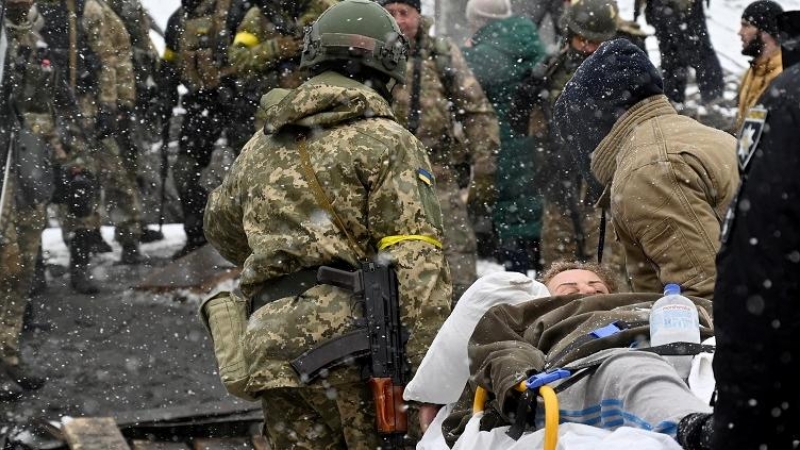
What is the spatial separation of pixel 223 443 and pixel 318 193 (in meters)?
2.63

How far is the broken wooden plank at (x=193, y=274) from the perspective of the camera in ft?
35.4

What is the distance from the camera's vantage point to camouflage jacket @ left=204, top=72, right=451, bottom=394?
520 cm

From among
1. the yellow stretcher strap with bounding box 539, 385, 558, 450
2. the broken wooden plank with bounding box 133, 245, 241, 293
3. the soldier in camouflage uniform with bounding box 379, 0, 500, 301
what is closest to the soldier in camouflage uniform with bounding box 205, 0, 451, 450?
the yellow stretcher strap with bounding box 539, 385, 558, 450

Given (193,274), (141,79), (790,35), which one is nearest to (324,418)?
(790,35)

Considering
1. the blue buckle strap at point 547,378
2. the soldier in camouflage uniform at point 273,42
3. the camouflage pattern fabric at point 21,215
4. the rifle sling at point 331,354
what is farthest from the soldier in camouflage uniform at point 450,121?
the blue buckle strap at point 547,378

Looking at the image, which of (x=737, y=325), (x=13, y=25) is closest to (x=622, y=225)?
(x=737, y=325)

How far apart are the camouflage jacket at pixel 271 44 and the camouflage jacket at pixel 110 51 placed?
1902mm

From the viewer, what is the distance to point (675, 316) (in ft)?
12.5

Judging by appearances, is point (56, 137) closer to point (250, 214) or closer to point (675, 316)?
point (250, 214)

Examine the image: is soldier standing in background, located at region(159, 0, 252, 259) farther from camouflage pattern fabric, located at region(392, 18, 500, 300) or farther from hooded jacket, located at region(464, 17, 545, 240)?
hooded jacket, located at region(464, 17, 545, 240)

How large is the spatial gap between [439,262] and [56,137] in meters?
5.75

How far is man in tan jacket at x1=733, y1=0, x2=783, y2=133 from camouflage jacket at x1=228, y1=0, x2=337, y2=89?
2.95m

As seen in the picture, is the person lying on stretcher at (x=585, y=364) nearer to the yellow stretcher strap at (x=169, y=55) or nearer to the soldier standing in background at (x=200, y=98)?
the soldier standing in background at (x=200, y=98)

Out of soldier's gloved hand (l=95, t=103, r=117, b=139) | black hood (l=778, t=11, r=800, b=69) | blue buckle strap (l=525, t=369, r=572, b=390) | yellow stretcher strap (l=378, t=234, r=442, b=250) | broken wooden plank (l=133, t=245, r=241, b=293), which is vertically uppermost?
black hood (l=778, t=11, r=800, b=69)
